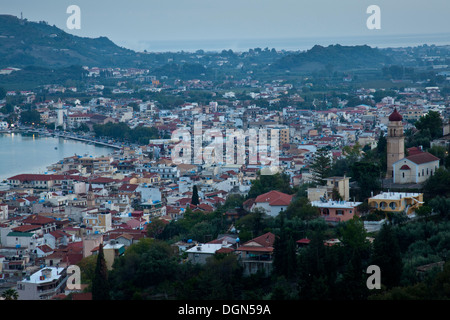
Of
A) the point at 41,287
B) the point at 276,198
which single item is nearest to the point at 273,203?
the point at 276,198

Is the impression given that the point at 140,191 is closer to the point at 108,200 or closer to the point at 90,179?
the point at 108,200

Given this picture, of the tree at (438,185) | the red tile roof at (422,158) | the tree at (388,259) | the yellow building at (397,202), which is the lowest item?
the tree at (388,259)

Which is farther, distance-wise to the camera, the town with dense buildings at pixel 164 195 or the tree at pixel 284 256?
the town with dense buildings at pixel 164 195

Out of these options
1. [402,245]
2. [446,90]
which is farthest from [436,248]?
[446,90]

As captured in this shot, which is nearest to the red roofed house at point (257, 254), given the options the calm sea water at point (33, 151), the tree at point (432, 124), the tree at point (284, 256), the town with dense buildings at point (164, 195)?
the town with dense buildings at point (164, 195)

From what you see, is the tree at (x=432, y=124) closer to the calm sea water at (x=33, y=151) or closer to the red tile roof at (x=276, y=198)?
the red tile roof at (x=276, y=198)
